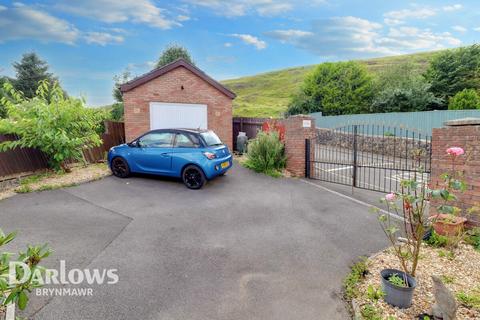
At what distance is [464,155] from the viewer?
13.8 feet

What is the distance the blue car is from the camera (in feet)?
23.2

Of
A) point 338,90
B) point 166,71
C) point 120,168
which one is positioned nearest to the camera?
point 120,168

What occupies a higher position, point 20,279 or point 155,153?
point 155,153

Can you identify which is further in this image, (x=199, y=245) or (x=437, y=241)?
(x=199, y=245)

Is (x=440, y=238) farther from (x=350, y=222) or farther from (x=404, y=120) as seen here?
(x=404, y=120)

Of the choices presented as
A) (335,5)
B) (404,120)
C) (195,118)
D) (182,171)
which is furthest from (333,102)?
(182,171)

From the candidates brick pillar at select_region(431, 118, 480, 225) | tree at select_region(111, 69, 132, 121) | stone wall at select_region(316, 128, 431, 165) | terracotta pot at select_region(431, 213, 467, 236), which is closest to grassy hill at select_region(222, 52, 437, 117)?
tree at select_region(111, 69, 132, 121)

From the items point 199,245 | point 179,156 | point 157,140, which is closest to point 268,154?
point 179,156

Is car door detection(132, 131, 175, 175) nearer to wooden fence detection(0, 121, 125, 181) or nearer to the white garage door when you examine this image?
wooden fence detection(0, 121, 125, 181)

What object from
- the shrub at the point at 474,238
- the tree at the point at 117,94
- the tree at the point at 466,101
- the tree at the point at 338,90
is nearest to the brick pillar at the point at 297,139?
the shrub at the point at 474,238

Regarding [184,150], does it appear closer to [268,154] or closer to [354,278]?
[268,154]

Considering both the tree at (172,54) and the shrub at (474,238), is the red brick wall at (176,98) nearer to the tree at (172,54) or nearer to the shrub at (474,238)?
the tree at (172,54)

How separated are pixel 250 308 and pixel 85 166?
883 cm

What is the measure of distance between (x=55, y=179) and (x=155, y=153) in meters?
3.09
